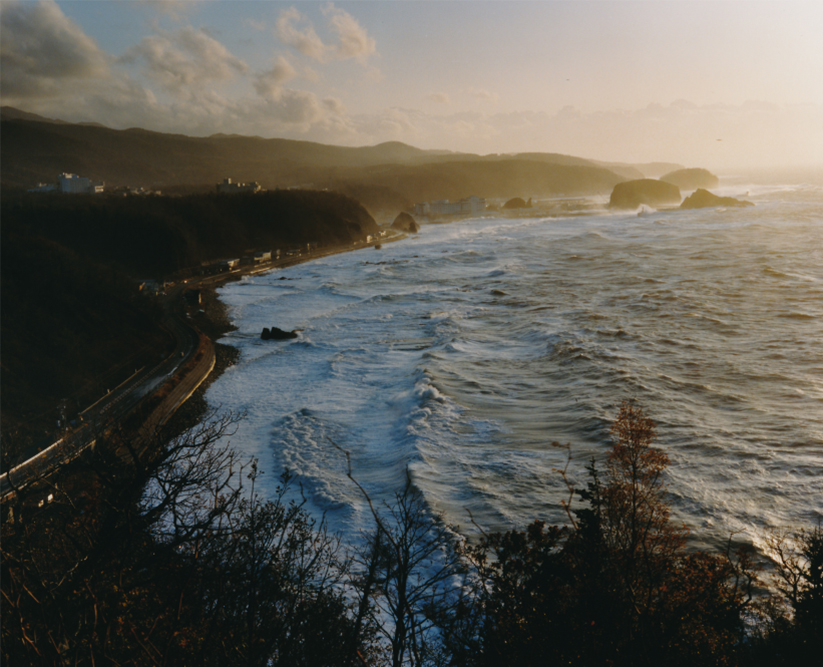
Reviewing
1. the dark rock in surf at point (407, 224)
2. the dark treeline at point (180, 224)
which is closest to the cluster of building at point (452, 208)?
the dark rock in surf at point (407, 224)

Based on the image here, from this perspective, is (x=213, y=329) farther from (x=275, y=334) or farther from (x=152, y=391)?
(x=152, y=391)

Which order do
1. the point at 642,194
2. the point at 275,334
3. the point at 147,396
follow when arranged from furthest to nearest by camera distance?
the point at 642,194, the point at 275,334, the point at 147,396

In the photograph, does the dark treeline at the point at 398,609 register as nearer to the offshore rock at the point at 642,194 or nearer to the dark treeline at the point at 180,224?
the dark treeline at the point at 180,224

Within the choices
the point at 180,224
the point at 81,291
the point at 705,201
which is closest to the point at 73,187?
the point at 180,224

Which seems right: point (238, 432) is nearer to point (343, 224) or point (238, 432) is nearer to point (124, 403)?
point (124, 403)

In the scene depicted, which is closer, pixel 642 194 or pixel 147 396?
pixel 147 396
